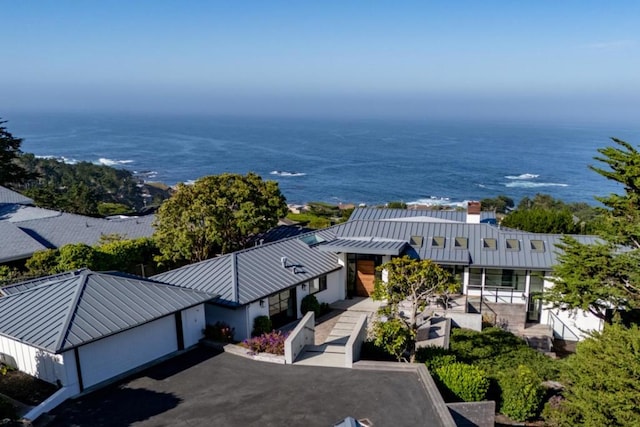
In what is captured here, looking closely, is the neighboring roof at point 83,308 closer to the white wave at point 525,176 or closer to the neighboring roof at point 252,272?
the neighboring roof at point 252,272

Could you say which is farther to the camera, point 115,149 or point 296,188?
point 115,149

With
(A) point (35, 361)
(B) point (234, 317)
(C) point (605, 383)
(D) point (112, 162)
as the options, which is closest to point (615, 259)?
(C) point (605, 383)

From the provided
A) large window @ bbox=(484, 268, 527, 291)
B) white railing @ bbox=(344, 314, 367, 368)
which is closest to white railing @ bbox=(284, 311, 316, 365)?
white railing @ bbox=(344, 314, 367, 368)

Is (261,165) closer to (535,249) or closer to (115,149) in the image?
(115,149)


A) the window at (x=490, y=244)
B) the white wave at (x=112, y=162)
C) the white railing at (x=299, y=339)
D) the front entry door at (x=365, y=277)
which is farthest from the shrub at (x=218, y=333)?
the white wave at (x=112, y=162)

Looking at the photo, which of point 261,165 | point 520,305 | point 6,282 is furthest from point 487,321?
point 261,165

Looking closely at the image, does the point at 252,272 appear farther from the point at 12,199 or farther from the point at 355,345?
the point at 12,199
